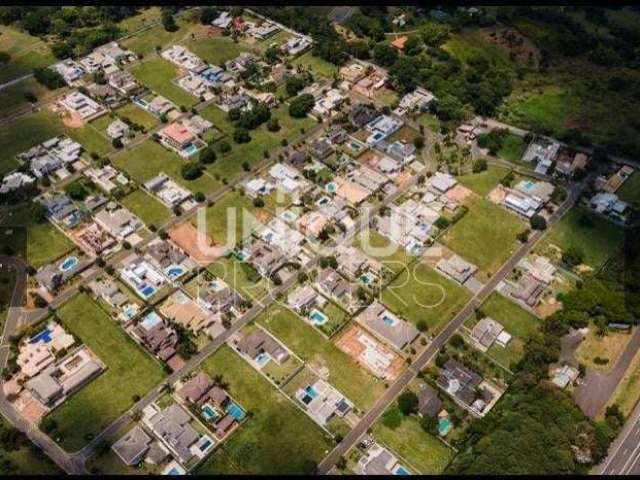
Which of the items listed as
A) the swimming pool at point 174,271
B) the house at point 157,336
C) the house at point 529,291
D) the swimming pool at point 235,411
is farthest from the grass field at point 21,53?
the house at point 529,291

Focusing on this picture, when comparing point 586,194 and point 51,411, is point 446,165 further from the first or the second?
point 51,411

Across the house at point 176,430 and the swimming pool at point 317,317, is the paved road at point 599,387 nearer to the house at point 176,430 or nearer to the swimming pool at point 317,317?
the swimming pool at point 317,317

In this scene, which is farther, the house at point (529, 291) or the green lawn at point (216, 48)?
the green lawn at point (216, 48)

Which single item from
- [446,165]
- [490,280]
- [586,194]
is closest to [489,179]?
[446,165]

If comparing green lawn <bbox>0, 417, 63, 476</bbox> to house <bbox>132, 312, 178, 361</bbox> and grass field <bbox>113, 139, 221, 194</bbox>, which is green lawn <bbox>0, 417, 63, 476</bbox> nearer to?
house <bbox>132, 312, 178, 361</bbox>

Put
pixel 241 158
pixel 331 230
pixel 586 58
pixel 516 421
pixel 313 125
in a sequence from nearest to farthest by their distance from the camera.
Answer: pixel 516 421, pixel 331 230, pixel 241 158, pixel 313 125, pixel 586 58

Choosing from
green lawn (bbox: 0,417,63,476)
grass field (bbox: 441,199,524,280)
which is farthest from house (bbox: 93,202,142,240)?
grass field (bbox: 441,199,524,280)
